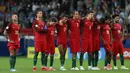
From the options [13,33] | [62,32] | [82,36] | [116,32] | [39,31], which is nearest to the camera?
[13,33]

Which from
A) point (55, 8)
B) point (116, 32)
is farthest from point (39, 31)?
point (55, 8)

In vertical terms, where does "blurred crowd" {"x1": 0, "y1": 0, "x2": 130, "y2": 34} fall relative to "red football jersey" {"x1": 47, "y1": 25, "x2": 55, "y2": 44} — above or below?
above

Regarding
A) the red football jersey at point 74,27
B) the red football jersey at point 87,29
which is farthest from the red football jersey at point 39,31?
the red football jersey at point 87,29

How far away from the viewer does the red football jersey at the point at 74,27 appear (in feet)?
69.3

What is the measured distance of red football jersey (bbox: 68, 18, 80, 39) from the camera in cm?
2113

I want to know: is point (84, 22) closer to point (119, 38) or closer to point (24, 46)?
point (119, 38)

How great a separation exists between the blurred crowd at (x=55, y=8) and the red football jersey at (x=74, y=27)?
39.7 feet

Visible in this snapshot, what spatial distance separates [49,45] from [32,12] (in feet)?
45.0

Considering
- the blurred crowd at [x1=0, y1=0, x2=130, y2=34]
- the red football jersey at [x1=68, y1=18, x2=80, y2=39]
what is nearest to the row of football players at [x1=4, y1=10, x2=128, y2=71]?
the red football jersey at [x1=68, y1=18, x2=80, y2=39]

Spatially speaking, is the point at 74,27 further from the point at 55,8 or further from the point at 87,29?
the point at 55,8

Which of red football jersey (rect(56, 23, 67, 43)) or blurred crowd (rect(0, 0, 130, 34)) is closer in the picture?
red football jersey (rect(56, 23, 67, 43))

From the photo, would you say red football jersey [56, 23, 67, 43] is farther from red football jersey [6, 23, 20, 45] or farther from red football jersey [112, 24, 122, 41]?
red football jersey [112, 24, 122, 41]

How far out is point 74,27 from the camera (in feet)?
69.5

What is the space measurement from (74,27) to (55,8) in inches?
558
